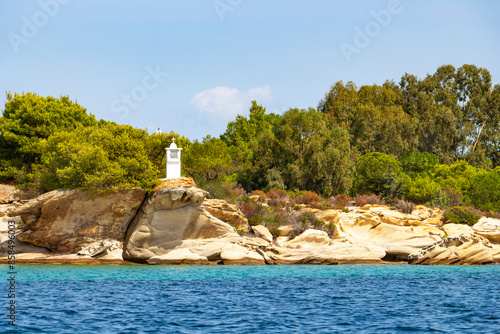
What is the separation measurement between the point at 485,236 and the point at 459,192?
13262mm

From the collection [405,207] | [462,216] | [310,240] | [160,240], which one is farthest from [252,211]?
[462,216]

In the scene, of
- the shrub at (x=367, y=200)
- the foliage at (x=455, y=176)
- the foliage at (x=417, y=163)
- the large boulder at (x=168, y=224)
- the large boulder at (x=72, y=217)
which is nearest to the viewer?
the large boulder at (x=168, y=224)

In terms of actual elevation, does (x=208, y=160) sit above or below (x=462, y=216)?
above

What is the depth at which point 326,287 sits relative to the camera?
20.5m

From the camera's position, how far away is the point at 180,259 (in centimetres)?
3023

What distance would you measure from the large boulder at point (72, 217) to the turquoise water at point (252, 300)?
4852mm

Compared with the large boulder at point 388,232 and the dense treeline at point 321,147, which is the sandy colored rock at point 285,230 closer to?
the large boulder at point 388,232

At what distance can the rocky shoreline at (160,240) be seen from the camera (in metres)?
31.0

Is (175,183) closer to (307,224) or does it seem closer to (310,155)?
(307,224)

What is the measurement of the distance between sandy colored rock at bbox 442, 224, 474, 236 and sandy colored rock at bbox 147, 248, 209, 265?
1790cm

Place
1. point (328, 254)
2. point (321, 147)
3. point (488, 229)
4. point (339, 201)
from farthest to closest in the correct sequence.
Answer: point (321, 147), point (339, 201), point (488, 229), point (328, 254)

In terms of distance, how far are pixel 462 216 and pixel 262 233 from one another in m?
16.0

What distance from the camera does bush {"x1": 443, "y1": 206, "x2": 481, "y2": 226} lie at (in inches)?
1533

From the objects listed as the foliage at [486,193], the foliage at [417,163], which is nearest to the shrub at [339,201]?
the foliage at [486,193]
